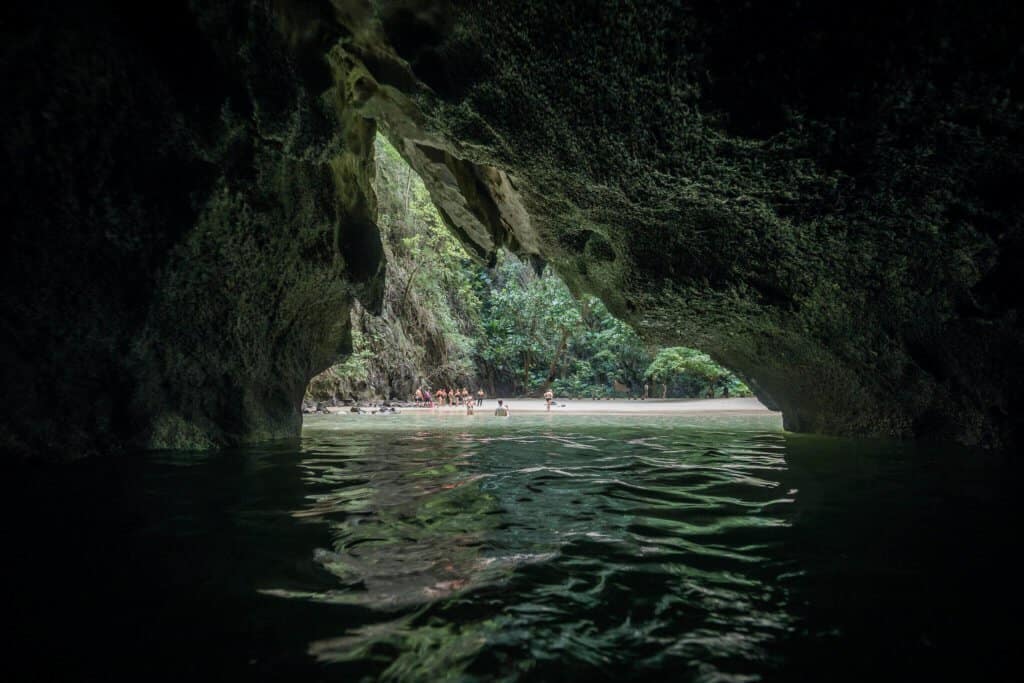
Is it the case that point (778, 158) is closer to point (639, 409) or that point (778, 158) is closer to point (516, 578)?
point (516, 578)

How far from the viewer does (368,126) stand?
652 centimetres

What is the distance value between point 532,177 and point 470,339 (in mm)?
21459

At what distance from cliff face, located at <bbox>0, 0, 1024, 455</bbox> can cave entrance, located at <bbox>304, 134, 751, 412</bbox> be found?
8868 millimetres

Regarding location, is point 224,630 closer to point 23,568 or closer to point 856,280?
point 23,568

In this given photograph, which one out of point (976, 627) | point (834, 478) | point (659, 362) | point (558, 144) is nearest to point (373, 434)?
point (558, 144)

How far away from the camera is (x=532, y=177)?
4.85 m

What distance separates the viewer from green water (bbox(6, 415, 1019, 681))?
4.64 ft

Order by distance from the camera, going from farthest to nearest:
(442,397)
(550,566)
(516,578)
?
(442,397), (550,566), (516,578)

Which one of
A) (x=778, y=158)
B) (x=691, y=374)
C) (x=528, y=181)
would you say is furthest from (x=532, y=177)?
(x=691, y=374)

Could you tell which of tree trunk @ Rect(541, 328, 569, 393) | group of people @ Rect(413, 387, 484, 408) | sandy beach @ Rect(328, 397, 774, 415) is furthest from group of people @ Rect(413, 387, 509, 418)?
tree trunk @ Rect(541, 328, 569, 393)

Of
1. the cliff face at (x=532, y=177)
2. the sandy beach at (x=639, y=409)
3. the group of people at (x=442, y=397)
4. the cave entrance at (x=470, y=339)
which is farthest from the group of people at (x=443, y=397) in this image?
the cliff face at (x=532, y=177)

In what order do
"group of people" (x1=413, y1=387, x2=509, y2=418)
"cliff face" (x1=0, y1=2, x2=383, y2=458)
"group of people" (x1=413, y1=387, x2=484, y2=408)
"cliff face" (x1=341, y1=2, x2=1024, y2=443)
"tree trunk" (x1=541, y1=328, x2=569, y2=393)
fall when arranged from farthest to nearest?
"tree trunk" (x1=541, y1=328, x2=569, y2=393), "group of people" (x1=413, y1=387, x2=484, y2=408), "group of people" (x1=413, y1=387, x2=509, y2=418), "cliff face" (x1=0, y1=2, x2=383, y2=458), "cliff face" (x1=341, y1=2, x2=1024, y2=443)

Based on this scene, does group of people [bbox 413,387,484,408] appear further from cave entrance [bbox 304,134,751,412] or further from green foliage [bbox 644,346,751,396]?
green foliage [bbox 644,346,751,396]

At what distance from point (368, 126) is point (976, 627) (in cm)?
689
